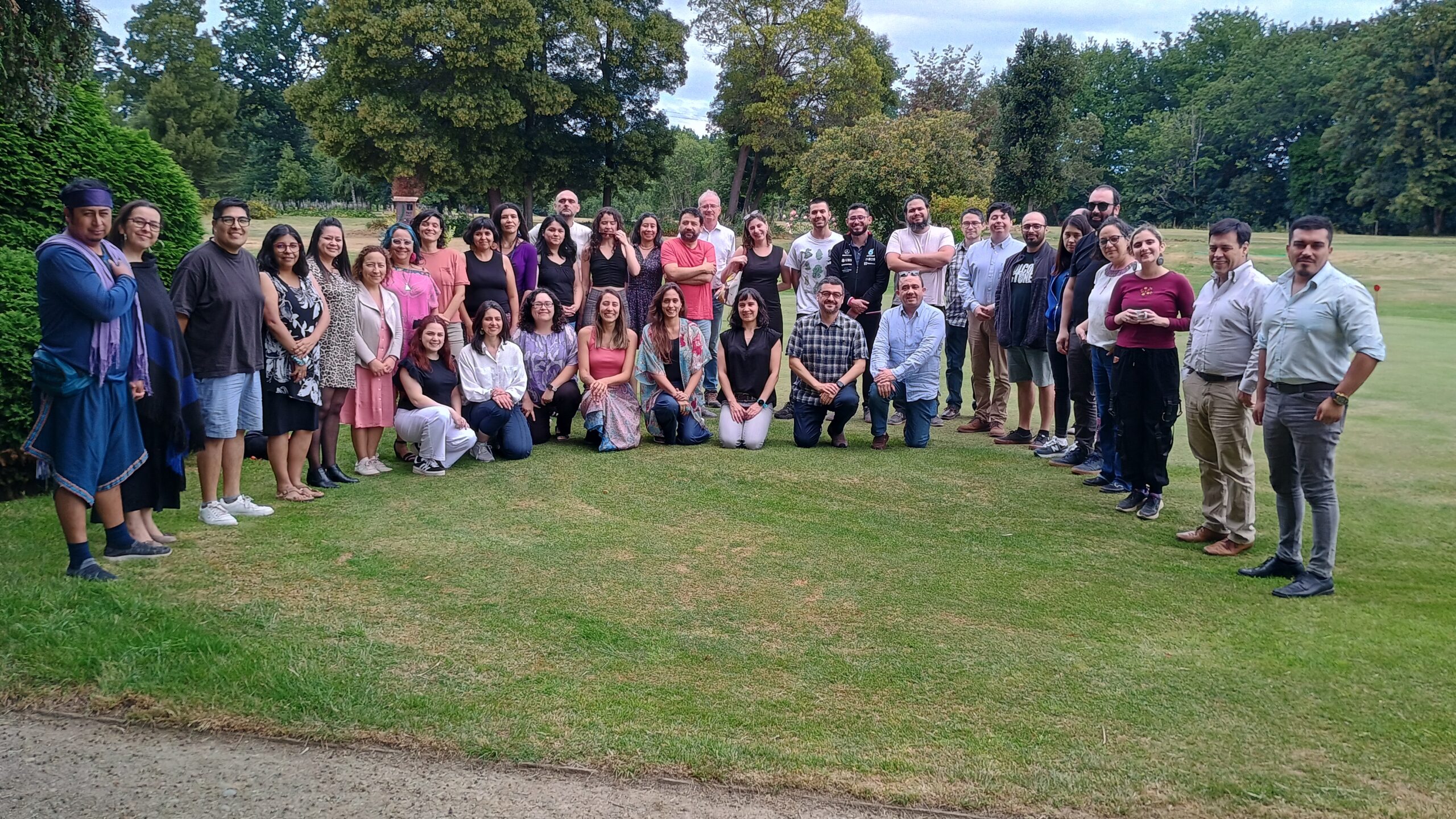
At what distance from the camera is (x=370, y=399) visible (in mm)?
6984

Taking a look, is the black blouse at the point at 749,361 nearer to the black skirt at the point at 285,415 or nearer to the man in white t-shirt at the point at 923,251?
the man in white t-shirt at the point at 923,251

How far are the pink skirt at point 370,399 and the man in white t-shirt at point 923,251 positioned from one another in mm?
4387

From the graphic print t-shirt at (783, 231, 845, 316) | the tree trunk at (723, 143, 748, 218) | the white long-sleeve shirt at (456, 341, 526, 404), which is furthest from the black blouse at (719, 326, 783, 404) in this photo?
the tree trunk at (723, 143, 748, 218)

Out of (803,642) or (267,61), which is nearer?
(803,642)

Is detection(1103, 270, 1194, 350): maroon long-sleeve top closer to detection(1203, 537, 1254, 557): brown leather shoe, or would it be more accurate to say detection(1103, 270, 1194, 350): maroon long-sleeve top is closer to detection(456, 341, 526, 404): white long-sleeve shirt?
detection(1203, 537, 1254, 557): brown leather shoe

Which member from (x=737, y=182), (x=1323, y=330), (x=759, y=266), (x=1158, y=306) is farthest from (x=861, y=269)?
(x=737, y=182)

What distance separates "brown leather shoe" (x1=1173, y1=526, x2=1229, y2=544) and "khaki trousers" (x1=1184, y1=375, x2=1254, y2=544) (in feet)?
0.11

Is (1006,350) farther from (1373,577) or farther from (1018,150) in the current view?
(1018,150)

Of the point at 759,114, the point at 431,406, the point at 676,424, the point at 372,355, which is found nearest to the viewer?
the point at 372,355

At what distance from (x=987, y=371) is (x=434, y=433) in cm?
516

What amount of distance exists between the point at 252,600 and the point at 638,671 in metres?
1.85

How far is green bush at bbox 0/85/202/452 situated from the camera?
19.2ft

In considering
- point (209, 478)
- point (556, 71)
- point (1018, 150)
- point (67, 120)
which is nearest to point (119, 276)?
point (209, 478)

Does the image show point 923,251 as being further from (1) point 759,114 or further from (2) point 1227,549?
(1) point 759,114
